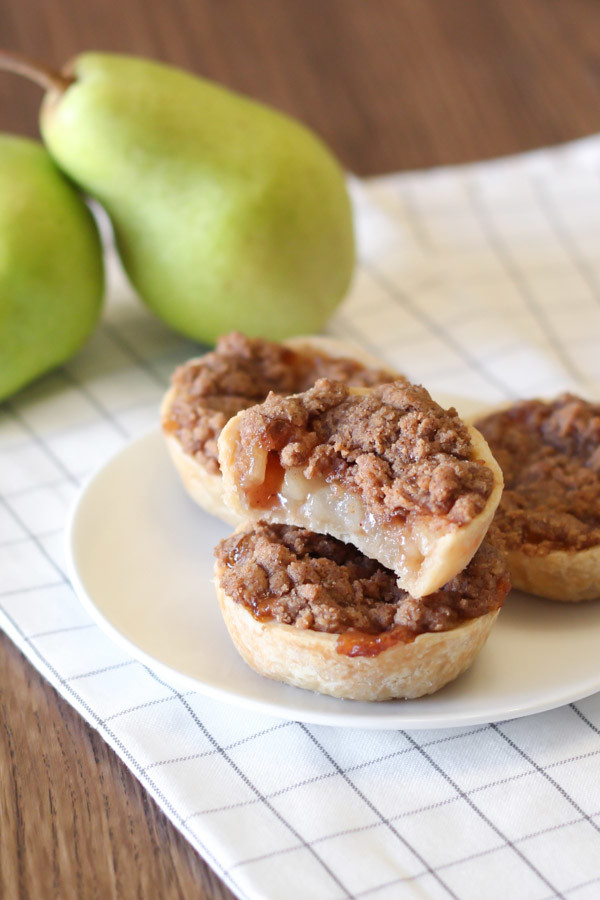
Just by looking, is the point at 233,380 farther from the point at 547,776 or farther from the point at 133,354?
the point at 547,776

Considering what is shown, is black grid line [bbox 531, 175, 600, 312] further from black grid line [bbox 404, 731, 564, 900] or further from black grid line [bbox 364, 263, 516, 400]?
black grid line [bbox 404, 731, 564, 900]

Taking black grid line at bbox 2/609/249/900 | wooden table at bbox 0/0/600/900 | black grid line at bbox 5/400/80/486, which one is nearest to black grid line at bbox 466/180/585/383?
wooden table at bbox 0/0/600/900

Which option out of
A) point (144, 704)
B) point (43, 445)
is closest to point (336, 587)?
point (144, 704)

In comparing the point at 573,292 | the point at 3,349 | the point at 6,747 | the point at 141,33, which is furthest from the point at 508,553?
the point at 141,33

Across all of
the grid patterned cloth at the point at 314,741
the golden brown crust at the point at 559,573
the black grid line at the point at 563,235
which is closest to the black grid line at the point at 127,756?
the grid patterned cloth at the point at 314,741

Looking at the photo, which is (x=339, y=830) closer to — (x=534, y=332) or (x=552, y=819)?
(x=552, y=819)

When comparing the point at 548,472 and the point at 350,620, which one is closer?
the point at 350,620

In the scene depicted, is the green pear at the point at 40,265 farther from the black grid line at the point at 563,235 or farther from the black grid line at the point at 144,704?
the black grid line at the point at 563,235
